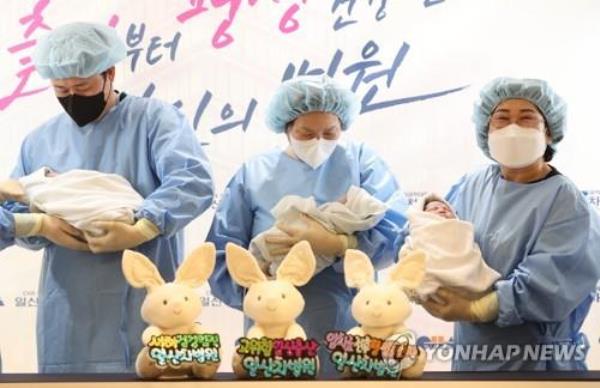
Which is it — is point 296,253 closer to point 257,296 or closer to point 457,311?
point 257,296

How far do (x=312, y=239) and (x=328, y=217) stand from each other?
6 centimetres

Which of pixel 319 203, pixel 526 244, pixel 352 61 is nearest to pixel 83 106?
pixel 319 203

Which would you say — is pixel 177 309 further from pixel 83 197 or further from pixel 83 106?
pixel 83 106

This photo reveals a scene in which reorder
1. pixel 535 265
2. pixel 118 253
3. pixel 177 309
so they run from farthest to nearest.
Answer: pixel 118 253
pixel 535 265
pixel 177 309

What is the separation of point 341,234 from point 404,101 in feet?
1.61

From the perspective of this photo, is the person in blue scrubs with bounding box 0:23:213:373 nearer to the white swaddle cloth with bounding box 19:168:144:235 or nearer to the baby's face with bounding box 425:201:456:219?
the white swaddle cloth with bounding box 19:168:144:235

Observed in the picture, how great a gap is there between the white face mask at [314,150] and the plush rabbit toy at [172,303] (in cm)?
47

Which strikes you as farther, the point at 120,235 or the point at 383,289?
the point at 120,235

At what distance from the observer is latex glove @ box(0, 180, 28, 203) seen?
2.25m

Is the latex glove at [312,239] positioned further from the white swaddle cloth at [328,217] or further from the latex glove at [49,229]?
the latex glove at [49,229]

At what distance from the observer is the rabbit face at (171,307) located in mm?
1888

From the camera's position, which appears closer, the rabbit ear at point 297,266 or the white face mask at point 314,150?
the rabbit ear at point 297,266

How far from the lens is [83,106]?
234 centimetres

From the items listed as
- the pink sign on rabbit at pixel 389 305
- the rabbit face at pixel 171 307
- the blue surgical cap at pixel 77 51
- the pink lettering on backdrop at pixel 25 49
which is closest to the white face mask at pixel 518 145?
the pink sign on rabbit at pixel 389 305
